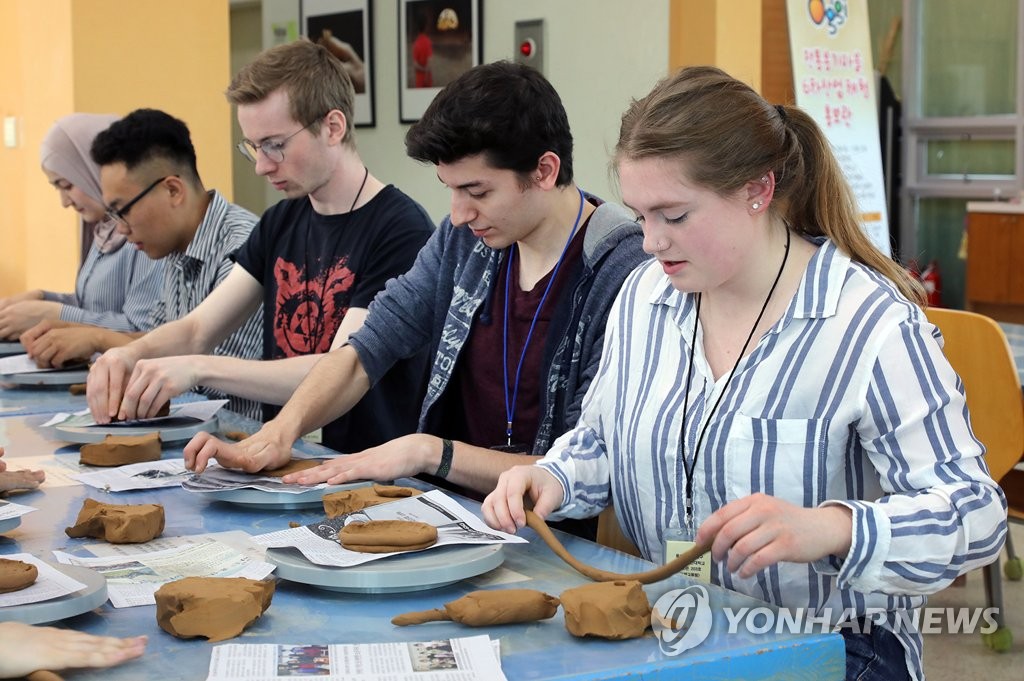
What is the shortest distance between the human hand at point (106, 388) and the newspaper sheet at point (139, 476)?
0.29m

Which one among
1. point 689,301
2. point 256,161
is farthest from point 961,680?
point 256,161

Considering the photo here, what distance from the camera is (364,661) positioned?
1.19 metres

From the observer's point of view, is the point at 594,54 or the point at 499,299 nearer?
the point at 499,299

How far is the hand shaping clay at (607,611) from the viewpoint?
1.24 meters

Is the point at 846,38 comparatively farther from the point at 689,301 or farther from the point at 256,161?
the point at 689,301

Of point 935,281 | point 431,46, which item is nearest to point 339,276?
point 431,46

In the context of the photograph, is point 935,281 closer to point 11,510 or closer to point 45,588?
point 11,510

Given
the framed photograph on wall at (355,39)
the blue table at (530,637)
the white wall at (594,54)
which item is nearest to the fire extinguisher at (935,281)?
the white wall at (594,54)

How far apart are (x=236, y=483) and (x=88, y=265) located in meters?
2.63

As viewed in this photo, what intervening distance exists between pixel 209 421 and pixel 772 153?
129cm

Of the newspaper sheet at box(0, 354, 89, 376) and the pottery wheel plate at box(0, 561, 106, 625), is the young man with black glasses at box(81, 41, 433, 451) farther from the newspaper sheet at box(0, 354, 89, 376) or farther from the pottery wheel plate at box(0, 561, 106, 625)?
the pottery wheel plate at box(0, 561, 106, 625)

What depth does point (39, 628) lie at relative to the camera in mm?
1186

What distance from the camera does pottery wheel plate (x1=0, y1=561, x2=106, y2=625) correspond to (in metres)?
1.26

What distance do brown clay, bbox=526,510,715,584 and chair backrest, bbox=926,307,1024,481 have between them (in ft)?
5.76
